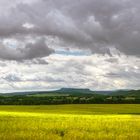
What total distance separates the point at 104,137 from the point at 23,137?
5.10 metres

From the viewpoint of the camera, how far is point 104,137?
22797mm

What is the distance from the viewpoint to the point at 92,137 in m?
22.6

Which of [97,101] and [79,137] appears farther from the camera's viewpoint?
[97,101]

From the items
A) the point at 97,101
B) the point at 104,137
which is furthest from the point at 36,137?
the point at 97,101

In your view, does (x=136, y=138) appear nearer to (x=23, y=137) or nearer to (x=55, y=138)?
(x=55, y=138)

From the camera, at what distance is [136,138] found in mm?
22578

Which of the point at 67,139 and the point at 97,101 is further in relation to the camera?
the point at 97,101

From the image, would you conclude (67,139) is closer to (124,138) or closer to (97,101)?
(124,138)

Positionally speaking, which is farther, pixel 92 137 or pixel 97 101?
pixel 97 101

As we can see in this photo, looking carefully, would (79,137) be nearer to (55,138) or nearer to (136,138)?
(55,138)

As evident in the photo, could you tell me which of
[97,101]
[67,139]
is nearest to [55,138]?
[67,139]

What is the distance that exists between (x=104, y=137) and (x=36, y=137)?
434cm

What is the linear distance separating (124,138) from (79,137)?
280 centimetres

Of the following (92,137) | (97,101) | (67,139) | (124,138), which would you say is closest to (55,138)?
(67,139)
